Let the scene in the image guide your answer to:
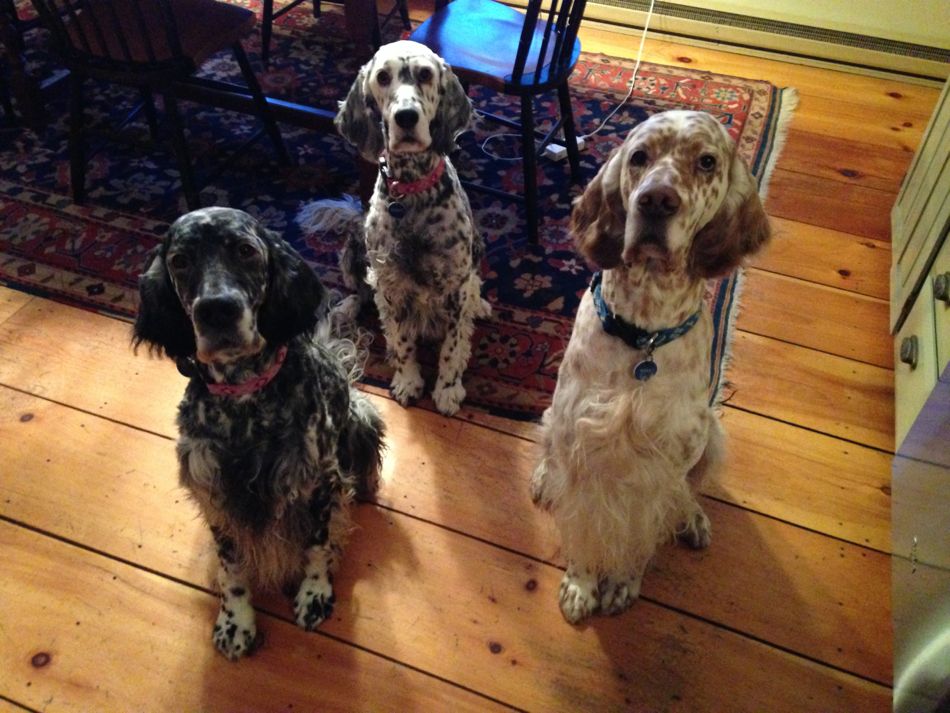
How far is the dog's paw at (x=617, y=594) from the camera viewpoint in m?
1.54

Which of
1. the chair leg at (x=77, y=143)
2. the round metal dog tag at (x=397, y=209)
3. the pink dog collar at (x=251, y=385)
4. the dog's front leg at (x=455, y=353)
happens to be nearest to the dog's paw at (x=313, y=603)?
the pink dog collar at (x=251, y=385)

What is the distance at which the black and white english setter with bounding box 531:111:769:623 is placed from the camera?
1098 millimetres

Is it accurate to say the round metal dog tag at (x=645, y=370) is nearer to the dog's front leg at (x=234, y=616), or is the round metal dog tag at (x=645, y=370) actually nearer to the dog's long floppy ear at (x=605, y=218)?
the dog's long floppy ear at (x=605, y=218)

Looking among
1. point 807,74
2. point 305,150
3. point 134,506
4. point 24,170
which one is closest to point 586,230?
point 134,506

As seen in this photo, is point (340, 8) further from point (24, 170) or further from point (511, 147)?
point (24, 170)

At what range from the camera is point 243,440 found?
1.29 m

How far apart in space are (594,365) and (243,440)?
0.64 m

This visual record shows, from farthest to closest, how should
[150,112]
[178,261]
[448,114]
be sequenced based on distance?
[150,112] < [448,114] < [178,261]

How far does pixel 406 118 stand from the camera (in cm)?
162

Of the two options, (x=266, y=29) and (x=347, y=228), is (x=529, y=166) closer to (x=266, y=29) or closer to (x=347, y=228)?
(x=347, y=228)

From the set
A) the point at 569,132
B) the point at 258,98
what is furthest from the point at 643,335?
the point at 258,98

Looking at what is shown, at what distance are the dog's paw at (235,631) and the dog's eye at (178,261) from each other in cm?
70

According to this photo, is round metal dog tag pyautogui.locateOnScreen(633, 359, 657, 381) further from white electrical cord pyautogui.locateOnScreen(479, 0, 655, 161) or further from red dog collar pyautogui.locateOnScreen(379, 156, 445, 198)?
white electrical cord pyautogui.locateOnScreen(479, 0, 655, 161)

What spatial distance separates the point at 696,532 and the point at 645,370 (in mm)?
597
